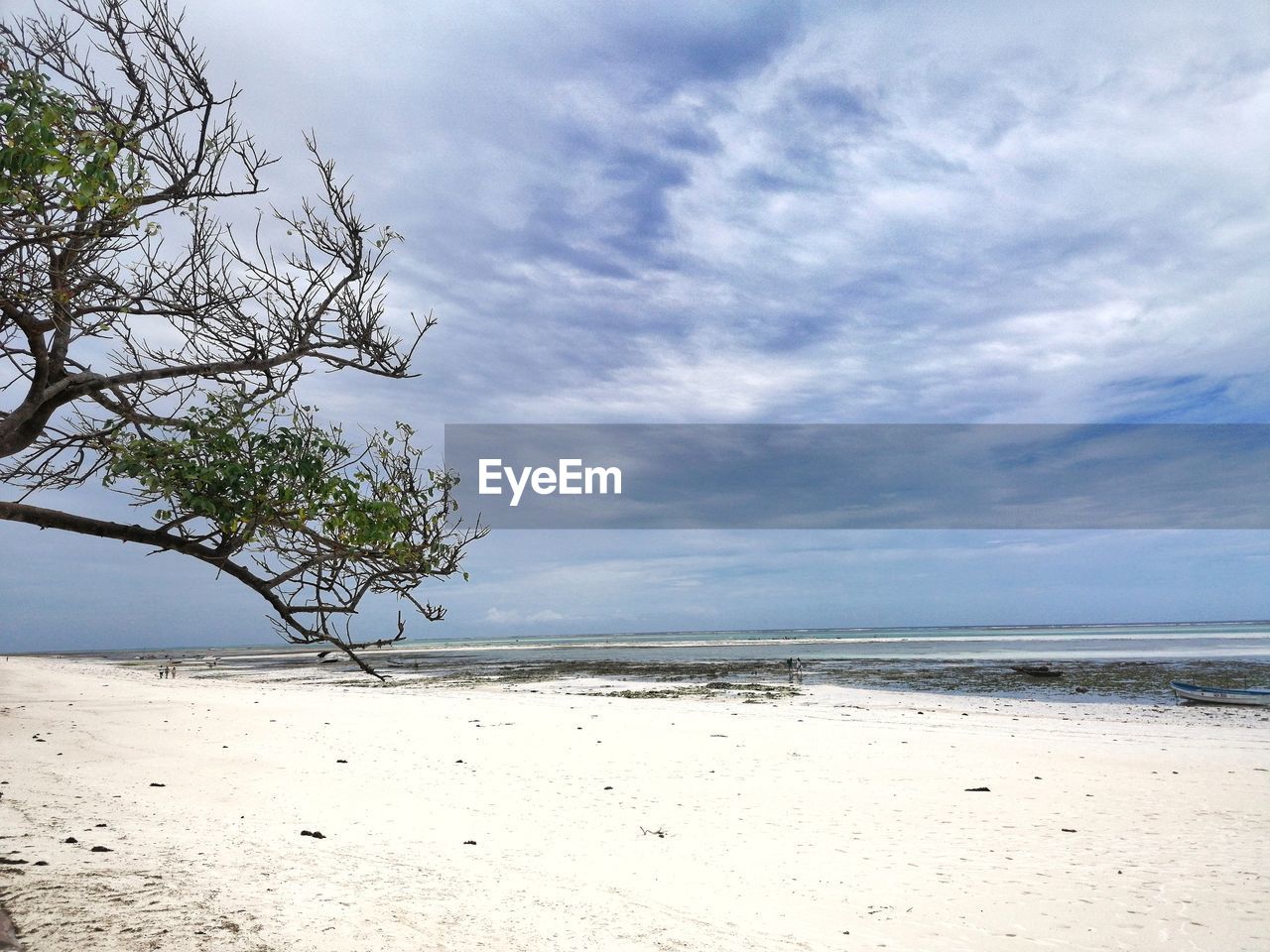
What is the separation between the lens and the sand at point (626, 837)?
245 inches

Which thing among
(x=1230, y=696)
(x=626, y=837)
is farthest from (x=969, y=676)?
(x=626, y=837)

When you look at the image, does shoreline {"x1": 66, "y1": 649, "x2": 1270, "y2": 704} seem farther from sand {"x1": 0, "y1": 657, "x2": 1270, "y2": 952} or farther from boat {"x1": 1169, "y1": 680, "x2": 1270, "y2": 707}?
sand {"x1": 0, "y1": 657, "x2": 1270, "y2": 952}

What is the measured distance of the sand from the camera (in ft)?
20.4

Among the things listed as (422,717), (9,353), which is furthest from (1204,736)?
(9,353)

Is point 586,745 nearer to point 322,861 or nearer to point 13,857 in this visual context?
point 322,861

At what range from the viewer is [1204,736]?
60.1 ft

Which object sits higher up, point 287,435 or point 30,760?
point 287,435

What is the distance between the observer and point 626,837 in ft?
29.7

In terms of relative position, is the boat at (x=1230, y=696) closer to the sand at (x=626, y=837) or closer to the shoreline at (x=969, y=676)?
the shoreline at (x=969, y=676)

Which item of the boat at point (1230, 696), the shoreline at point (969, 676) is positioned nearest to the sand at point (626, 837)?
the boat at point (1230, 696)

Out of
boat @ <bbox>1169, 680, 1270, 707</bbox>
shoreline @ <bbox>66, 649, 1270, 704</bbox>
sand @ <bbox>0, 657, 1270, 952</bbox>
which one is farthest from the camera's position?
shoreline @ <bbox>66, 649, 1270, 704</bbox>

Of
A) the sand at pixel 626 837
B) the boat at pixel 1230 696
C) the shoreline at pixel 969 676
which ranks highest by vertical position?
the sand at pixel 626 837

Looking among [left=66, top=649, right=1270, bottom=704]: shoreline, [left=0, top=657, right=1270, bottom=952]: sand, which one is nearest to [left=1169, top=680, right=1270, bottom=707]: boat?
[left=66, top=649, right=1270, bottom=704]: shoreline

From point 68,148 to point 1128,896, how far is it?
9808 millimetres
